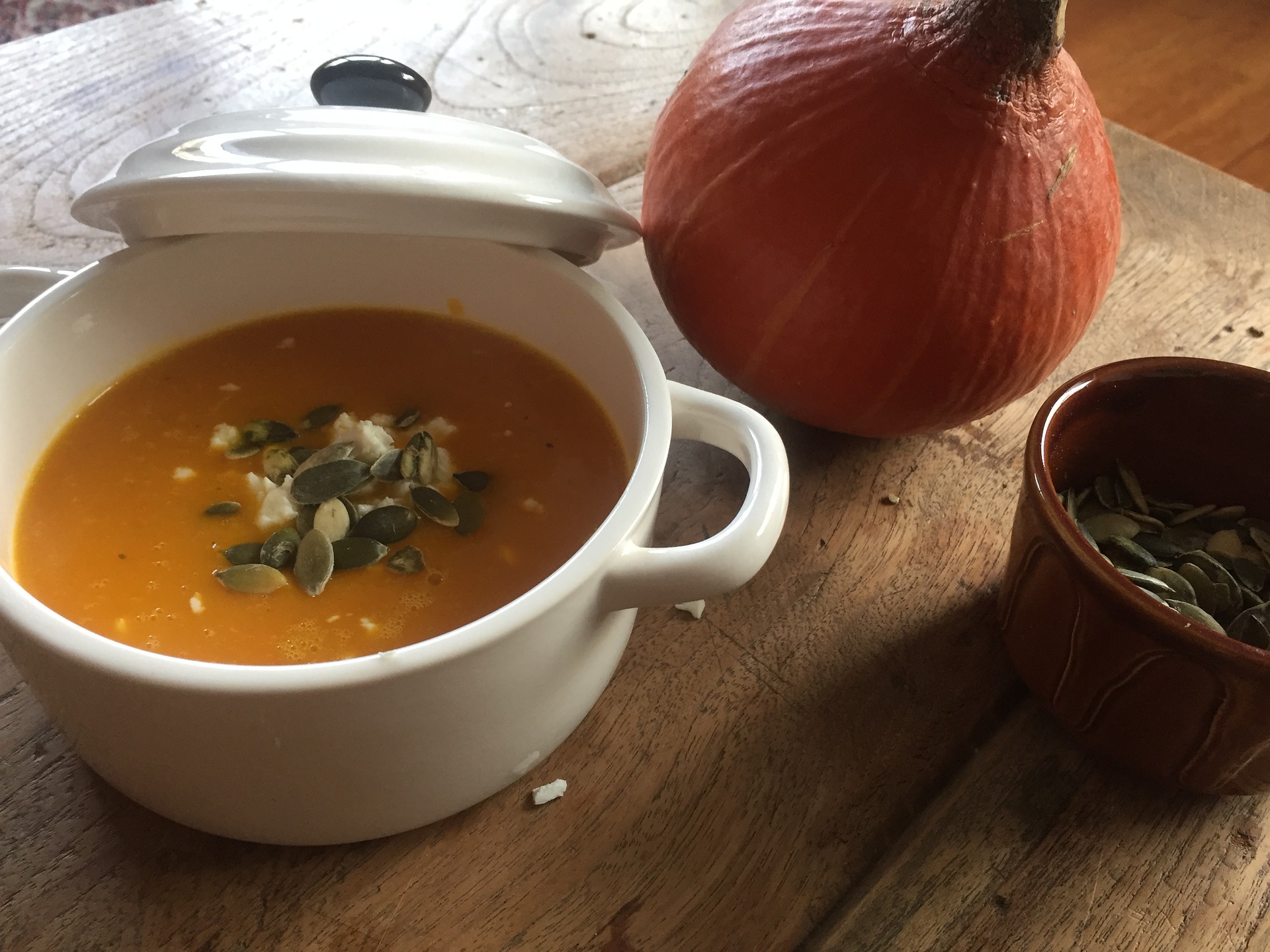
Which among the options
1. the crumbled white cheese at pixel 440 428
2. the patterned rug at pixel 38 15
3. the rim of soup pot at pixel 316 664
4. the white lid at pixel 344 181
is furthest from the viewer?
the patterned rug at pixel 38 15

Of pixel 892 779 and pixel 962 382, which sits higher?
pixel 962 382

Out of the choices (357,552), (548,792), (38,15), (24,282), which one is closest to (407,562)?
(357,552)

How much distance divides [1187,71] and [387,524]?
46.8 inches

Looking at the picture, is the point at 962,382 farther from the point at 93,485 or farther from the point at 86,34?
the point at 86,34

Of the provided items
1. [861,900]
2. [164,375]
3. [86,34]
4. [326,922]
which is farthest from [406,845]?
[86,34]

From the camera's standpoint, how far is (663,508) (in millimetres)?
620

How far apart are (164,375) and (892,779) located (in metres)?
0.47

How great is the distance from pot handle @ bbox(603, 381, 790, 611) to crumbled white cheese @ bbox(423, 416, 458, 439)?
0.60 feet

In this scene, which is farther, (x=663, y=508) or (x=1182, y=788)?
(x=663, y=508)

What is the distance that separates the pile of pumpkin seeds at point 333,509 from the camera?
49 centimetres

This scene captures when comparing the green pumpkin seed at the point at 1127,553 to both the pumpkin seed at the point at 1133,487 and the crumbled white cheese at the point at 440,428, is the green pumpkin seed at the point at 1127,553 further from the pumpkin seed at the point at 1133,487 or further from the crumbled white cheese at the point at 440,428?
the crumbled white cheese at the point at 440,428

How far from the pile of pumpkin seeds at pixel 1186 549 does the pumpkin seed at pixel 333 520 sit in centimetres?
36

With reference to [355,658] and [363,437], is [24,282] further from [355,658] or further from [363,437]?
[355,658]

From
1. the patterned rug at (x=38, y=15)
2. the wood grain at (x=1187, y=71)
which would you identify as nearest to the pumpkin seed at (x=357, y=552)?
the wood grain at (x=1187, y=71)
